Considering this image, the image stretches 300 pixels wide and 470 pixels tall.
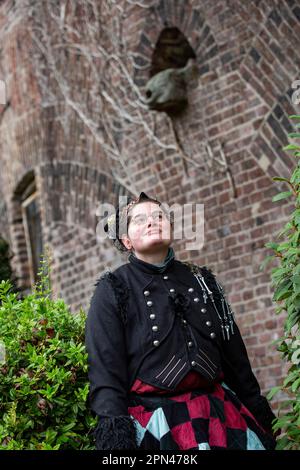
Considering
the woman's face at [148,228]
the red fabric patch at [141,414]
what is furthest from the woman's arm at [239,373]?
the red fabric patch at [141,414]

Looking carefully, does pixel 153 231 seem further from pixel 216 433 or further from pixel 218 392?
pixel 216 433

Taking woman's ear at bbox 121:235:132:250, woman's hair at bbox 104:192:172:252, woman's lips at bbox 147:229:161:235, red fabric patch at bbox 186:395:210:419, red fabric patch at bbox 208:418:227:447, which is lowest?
red fabric patch at bbox 208:418:227:447

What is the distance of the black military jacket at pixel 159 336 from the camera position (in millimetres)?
3180

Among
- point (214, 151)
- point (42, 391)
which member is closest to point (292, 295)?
point (42, 391)

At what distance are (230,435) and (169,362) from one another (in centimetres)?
36

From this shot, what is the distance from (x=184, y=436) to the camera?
310 cm

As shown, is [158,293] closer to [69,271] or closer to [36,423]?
[36,423]

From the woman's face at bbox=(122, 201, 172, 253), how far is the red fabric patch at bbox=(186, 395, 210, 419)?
2.05 feet

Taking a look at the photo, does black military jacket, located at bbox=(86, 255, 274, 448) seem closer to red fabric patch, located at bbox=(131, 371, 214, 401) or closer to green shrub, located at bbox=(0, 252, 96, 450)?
red fabric patch, located at bbox=(131, 371, 214, 401)

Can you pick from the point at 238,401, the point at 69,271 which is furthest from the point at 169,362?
the point at 69,271

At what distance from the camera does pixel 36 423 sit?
10.6 ft

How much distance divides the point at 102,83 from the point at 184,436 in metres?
5.49

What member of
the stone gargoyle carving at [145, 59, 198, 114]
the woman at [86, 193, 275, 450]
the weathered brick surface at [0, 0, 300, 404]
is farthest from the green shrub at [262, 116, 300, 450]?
the stone gargoyle carving at [145, 59, 198, 114]

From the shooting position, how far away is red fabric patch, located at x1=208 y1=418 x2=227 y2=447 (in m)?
3.13
